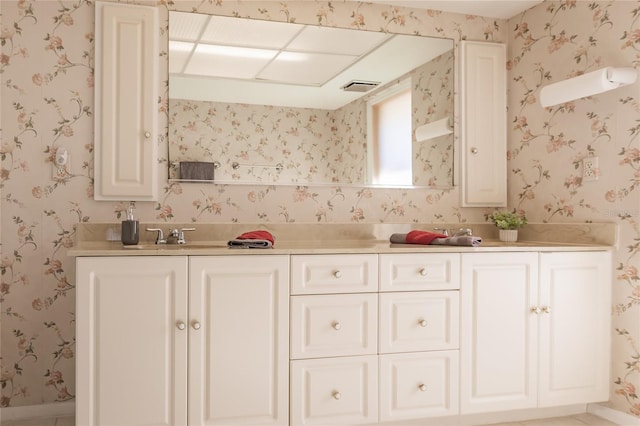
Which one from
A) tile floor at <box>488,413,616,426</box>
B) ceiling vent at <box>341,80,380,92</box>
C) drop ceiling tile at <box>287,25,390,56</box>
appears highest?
drop ceiling tile at <box>287,25,390,56</box>

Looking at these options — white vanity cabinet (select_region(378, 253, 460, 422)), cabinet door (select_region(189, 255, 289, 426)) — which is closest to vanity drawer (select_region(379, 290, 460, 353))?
white vanity cabinet (select_region(378, 253, 460, 422))

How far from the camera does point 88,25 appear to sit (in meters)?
2.97

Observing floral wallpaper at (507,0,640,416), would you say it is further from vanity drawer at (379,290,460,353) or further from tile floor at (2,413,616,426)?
vanity drawer at (379,290,460,353)

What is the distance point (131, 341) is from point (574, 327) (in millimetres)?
2026

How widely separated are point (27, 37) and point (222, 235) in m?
1.34

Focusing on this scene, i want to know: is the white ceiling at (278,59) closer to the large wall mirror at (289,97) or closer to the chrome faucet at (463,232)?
the large wall mirror at (289,97)

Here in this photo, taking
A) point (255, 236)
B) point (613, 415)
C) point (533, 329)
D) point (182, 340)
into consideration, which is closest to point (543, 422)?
point (613, 415)

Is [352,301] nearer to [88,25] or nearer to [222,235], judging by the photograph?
[222,235]

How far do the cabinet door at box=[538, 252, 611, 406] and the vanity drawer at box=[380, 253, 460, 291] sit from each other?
Result: 1.54 feet

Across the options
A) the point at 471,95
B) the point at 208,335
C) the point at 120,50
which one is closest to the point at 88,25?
the point at 120,50

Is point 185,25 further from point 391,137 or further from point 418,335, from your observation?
point 418,335

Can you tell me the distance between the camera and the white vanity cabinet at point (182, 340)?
2.35 m

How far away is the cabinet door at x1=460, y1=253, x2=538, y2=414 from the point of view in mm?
2742

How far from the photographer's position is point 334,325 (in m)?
2.57
